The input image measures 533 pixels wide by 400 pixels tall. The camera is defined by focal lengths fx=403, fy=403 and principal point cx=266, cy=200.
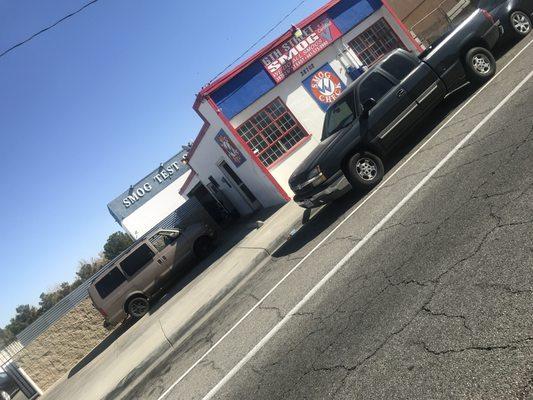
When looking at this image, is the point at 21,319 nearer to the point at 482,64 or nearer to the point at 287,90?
the point at 287,90

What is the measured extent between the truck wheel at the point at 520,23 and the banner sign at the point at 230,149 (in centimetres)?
927

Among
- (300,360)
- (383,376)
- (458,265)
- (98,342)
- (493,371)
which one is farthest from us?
(98,342)

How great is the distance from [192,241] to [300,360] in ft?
34.7

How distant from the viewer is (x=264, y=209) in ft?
55.7

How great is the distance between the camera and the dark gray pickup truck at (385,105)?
855 cm

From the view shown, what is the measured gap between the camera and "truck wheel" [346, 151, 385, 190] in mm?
8477

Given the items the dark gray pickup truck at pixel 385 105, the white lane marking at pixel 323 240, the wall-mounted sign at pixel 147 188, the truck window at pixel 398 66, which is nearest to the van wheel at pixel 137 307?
the dark gray pickup truck at pixel 385 105

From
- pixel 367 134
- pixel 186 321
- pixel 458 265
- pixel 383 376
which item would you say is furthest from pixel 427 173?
pixel 186 321

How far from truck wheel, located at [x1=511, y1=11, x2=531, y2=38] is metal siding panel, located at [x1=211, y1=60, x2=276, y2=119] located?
7.68 metres

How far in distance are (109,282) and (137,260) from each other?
1.09 metres

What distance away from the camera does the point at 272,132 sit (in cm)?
1504

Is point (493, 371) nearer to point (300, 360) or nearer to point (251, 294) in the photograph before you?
point (300, 360)

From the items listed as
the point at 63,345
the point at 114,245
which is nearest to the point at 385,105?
the point at 63,345

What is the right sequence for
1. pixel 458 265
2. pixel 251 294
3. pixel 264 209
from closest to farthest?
1. pixel 458 265
2. pixel 251 294
3. pixel 264 209
